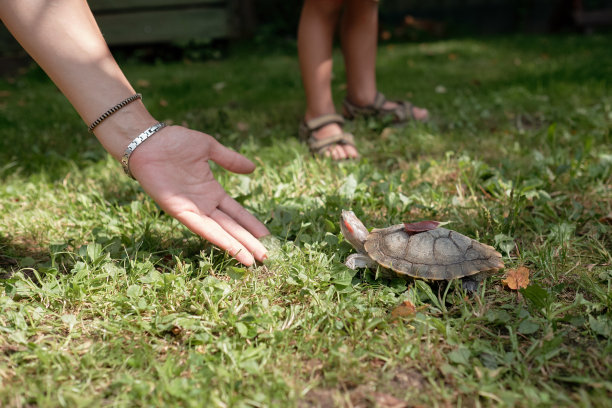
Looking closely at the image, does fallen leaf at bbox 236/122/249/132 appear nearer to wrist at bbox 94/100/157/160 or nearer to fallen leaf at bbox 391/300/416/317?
wrist at bbox 94/100/157/160

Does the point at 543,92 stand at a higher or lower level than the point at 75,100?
lower

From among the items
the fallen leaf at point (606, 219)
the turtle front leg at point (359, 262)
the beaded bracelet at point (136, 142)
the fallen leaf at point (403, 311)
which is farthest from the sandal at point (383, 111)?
the fallen leaf at point (403, 311)

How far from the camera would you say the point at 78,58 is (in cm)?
192

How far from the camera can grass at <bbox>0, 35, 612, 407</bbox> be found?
138 cm

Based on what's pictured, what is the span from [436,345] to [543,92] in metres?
3.83

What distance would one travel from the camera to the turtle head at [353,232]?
1.88m

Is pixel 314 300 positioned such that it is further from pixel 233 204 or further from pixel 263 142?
pixel 263 142

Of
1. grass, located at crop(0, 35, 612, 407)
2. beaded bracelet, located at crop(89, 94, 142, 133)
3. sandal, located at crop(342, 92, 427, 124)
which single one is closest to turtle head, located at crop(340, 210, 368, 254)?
grass, located at crop(0, 35, 612, 407)

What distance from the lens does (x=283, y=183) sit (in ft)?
9.00

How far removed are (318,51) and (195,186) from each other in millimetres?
1803

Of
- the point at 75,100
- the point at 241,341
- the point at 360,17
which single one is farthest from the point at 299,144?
the point at 241,341

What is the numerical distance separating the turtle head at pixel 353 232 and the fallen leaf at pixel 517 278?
57 cm

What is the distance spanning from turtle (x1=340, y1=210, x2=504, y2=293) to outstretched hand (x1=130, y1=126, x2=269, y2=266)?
0.45 m

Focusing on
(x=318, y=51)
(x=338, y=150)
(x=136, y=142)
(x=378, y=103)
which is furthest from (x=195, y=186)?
(x=378, y=103)
